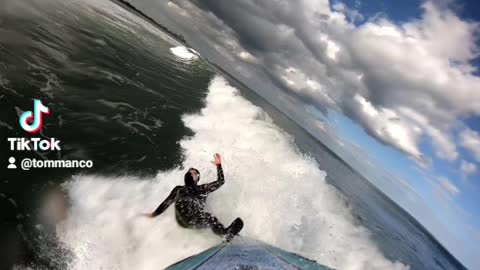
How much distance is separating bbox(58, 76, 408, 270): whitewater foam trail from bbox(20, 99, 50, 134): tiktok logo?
3004 mm

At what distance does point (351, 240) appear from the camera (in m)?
15.5

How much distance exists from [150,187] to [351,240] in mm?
10051

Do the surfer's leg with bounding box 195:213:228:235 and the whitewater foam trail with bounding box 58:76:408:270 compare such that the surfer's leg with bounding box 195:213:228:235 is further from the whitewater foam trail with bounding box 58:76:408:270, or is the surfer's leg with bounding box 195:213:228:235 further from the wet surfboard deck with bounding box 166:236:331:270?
the wet surfboard deck with bounding box 166:236:331:270

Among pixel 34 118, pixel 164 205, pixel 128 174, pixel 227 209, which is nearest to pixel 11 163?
pixel 34 118

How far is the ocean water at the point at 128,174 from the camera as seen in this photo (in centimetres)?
741

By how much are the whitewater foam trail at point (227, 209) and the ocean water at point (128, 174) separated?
0.04m

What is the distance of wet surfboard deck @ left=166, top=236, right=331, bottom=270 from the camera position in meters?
6.15

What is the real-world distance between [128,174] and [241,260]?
608 cm

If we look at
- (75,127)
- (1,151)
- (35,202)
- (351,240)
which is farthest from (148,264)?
(351,240)

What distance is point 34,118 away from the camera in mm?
11297

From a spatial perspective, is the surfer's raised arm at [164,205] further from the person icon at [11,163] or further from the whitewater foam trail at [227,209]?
the person icon at [11,163]

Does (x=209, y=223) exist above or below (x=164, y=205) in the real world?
above

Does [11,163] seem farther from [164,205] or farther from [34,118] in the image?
[164,205]

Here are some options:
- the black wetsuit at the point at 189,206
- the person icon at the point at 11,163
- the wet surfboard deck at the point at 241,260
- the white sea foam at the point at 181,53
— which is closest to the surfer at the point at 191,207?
the black wetsuit at the point at 189,206
